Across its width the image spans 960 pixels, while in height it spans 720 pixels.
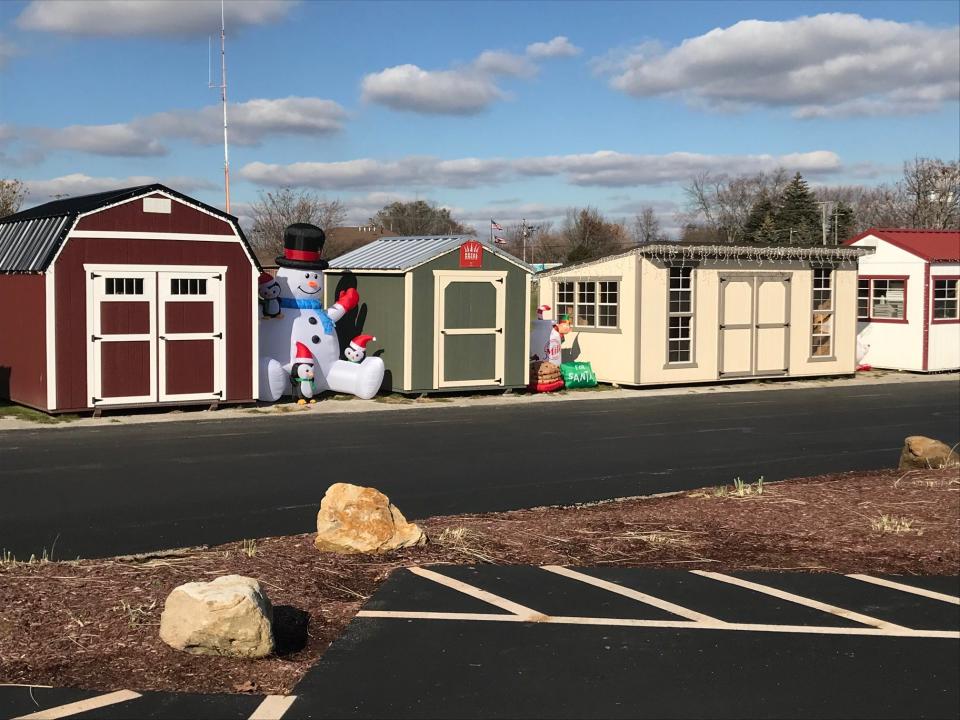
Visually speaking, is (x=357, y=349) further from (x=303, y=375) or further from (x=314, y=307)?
(x=303, y=375)

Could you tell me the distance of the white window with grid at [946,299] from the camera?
25.1 meters

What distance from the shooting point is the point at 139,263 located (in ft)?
52.9

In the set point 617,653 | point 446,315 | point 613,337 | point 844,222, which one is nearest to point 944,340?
point 613,337

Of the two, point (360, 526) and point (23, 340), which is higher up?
point (23, 340)

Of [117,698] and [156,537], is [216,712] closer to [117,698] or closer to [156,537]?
[117,698]

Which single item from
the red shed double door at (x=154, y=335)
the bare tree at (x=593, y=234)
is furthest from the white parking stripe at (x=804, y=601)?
the bare tree at (x=593, y=234)

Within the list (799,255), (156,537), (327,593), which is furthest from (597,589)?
(799,255)

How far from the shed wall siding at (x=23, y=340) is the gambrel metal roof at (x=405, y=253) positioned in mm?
5993

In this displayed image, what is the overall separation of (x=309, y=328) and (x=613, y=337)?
6.64 metres

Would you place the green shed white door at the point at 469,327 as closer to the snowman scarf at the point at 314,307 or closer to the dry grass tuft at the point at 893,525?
the snowman scarf at the point at 314,307

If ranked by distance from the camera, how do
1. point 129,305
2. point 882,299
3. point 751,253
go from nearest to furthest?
point 129,305 → point 751,253 → point 882,299

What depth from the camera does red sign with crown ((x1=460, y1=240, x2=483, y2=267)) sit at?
19.4m

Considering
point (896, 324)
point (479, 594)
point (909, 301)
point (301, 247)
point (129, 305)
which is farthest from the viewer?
point (896, 324)

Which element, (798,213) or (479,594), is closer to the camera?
(479,594)
